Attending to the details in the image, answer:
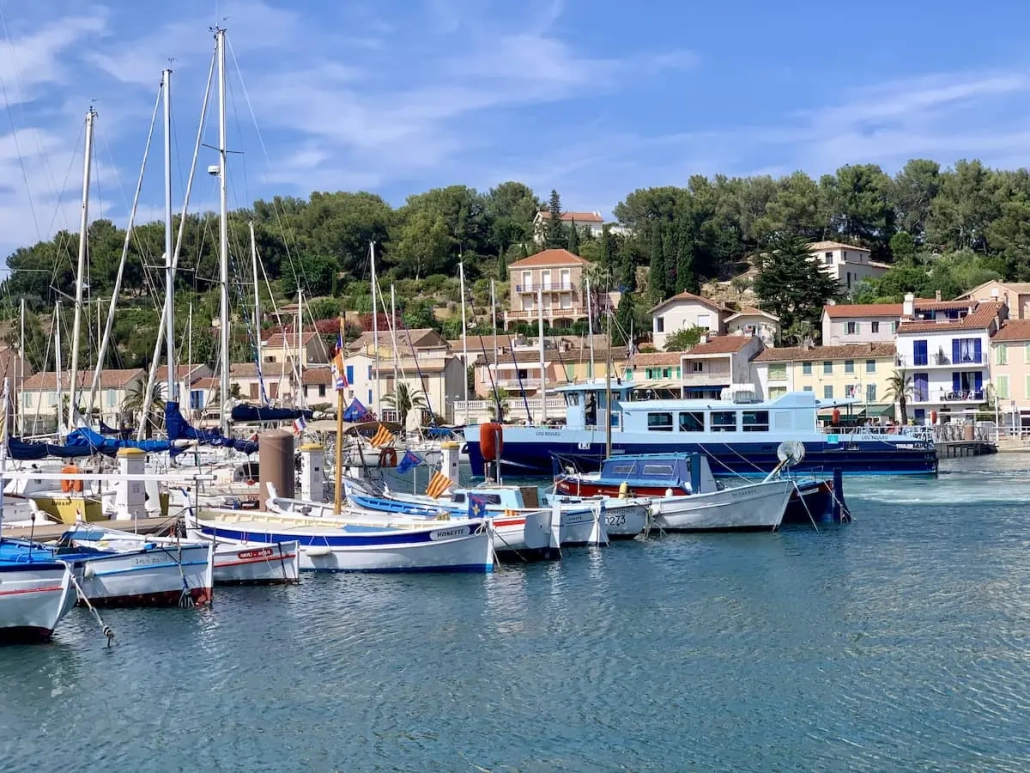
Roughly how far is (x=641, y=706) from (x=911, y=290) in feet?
288

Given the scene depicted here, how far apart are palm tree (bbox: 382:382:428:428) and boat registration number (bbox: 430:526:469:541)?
5311 cm

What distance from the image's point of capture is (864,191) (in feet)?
400

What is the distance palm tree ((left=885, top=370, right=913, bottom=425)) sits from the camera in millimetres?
79875

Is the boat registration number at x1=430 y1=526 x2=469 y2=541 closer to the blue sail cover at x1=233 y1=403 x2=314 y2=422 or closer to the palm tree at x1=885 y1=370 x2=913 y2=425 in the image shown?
the blue sail cover at x1=233 y1=403 x2=314 y2=422

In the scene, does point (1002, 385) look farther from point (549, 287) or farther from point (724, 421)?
point (549, 287)

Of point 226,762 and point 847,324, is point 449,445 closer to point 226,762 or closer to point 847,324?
point 226,762

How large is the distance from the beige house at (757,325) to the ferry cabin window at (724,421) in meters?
40.3

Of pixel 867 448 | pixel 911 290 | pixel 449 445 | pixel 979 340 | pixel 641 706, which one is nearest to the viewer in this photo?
pixel 641 706

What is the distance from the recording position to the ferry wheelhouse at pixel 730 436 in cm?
5731

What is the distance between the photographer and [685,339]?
99.0m

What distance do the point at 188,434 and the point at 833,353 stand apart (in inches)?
2149

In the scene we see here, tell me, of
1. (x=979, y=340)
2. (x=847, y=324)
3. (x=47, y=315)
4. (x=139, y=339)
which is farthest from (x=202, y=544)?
(x=47, y=315)

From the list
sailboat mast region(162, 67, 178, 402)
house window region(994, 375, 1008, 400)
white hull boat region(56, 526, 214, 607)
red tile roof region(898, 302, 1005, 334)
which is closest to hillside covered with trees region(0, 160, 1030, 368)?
red tile roof region(898, 302, 1005, 334)

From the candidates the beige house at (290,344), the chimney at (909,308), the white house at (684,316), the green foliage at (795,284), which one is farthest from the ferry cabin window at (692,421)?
the beige house at (290,344)
